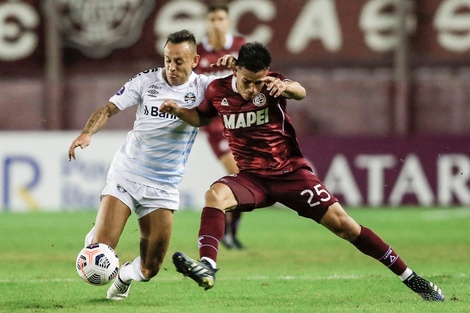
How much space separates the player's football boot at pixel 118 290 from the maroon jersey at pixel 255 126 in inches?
48.7

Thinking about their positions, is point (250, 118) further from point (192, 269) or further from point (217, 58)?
point (217, 58)

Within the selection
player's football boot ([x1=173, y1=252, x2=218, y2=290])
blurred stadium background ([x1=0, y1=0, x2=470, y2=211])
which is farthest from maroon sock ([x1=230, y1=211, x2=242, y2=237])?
blurred stadium background ([x1=0, y1=0, x2=470, y2=211])

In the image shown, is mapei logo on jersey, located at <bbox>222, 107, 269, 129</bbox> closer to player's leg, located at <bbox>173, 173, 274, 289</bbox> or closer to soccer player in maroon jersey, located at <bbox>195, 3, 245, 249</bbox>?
player's leg, located at <bbox>173, 173, 274, 289</bbox>

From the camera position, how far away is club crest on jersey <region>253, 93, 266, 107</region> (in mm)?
8125

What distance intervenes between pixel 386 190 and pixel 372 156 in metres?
0.58

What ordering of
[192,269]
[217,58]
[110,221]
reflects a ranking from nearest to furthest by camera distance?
[192,269], [110,221], [217,58]

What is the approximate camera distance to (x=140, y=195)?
834cm

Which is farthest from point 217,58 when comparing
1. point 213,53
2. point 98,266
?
point 98,266

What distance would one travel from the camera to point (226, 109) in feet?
26.9

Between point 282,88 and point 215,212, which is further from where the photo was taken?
point 215,212

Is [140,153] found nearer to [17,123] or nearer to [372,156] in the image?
[372,156]

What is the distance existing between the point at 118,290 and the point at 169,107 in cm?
150

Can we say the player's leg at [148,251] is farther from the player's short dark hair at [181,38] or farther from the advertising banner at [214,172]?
the advertising banner at [214,172]

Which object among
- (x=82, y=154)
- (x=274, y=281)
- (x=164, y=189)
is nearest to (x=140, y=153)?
(x=164, y=189)
